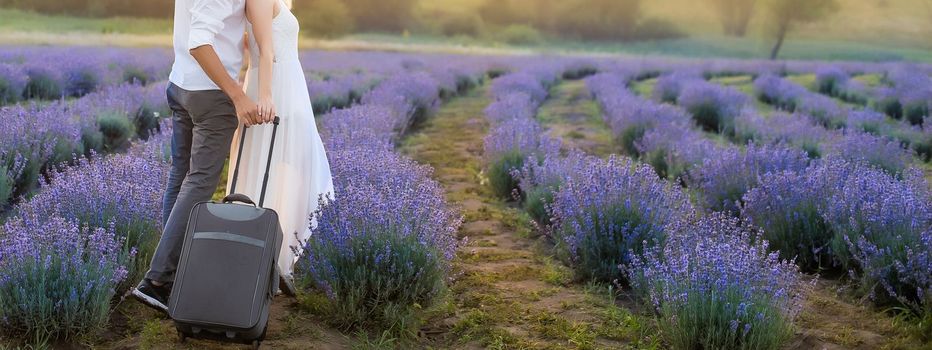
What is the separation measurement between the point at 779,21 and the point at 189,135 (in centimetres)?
3050

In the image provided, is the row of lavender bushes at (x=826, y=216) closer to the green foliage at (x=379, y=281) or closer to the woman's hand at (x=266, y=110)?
the green foliage at (x=379, y=281)

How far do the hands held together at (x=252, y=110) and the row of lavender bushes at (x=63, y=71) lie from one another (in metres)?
6.94

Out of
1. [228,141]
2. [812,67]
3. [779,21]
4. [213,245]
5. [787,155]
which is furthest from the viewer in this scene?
[779,21]

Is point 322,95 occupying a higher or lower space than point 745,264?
lower

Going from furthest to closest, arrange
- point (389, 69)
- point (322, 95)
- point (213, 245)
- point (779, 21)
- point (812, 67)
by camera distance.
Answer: point (779, 21), point (812, 67), point (389, 69), point (322, 95), point (213, 245)

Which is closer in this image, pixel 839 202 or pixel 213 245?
pixel 213 245

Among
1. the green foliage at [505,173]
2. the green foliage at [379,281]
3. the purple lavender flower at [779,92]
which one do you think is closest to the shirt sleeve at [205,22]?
the green foliage at [379,281]

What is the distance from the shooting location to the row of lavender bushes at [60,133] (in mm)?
5020

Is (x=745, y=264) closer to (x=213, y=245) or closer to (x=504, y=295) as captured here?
(x=504, y=295)

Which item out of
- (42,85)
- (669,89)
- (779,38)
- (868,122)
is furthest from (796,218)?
(779,38)

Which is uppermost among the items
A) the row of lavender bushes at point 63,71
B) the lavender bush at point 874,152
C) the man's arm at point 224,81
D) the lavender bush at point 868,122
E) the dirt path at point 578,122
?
the man's arm at point 224,81

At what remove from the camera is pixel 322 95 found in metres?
10.1

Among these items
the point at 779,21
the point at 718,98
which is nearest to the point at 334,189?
the point at 718,98

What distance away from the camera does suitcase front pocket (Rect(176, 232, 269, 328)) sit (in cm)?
271
